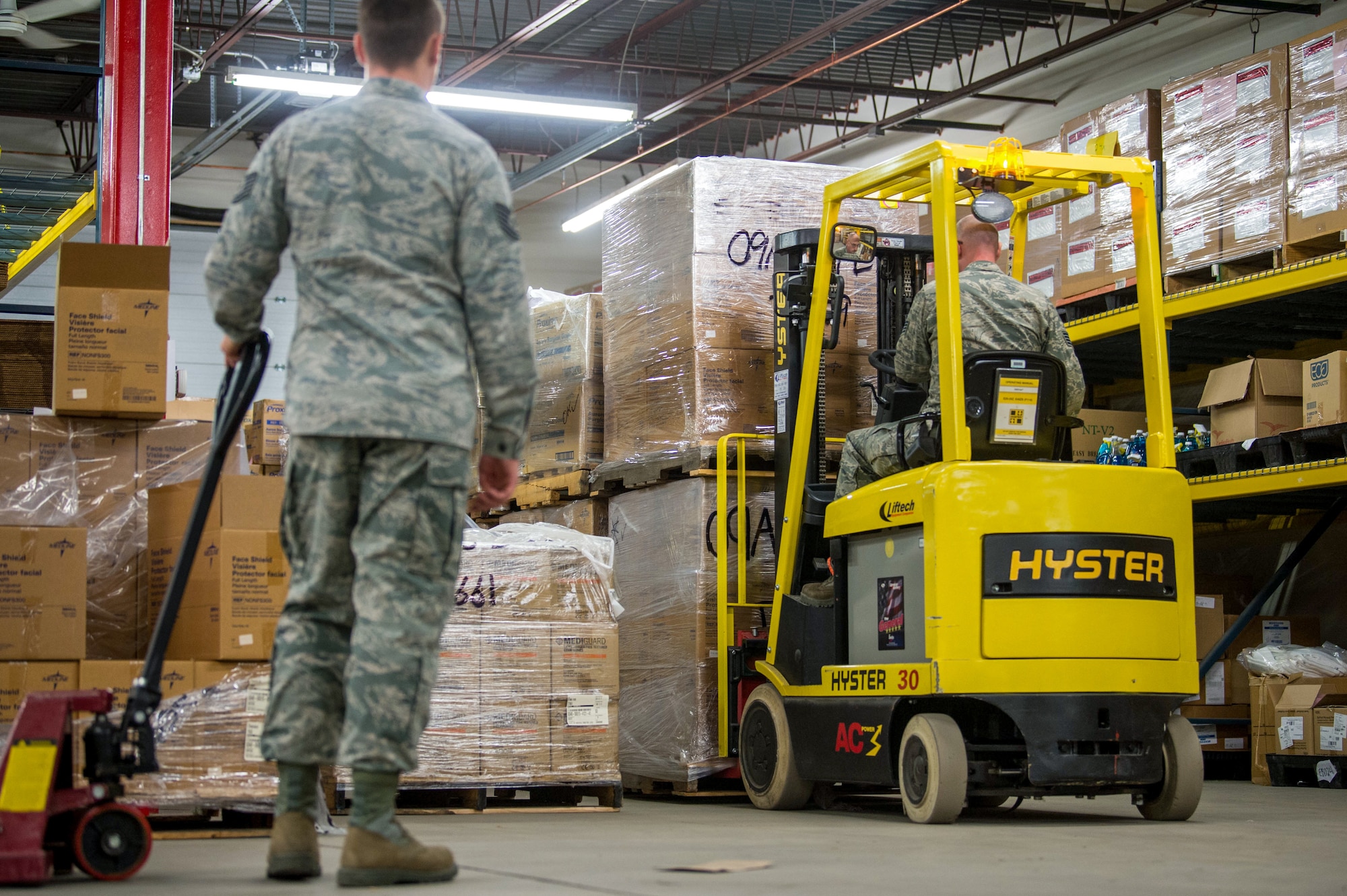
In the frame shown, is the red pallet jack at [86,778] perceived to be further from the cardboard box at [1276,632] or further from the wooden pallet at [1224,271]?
the cardboard box at [1276,632]

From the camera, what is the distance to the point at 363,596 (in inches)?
118

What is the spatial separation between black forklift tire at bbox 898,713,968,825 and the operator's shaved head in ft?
5.64

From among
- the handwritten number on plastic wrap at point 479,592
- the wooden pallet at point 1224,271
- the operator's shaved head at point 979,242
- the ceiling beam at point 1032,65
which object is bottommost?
the handwritten number on plastic wrap at point 479,592

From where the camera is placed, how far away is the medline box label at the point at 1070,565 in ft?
16.5

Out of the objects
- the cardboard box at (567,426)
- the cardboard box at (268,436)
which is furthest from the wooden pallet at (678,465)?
the cardboard box at (268,436)

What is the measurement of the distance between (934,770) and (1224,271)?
4.47 m

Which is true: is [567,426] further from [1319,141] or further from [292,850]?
[292,850]

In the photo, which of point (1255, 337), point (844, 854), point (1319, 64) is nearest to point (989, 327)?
point (844, 854)

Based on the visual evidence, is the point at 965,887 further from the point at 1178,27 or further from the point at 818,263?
the point at 1178,27

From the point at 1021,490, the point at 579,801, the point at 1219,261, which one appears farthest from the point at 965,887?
the point at 1219,261

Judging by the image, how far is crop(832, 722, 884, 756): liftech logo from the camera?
5.43 metres

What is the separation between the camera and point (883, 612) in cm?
549

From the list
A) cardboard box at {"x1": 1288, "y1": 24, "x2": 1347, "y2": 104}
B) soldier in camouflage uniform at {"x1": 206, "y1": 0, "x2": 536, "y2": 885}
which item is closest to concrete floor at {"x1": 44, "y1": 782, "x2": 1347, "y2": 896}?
soldier in camouflage uniform at {"x1": 206, "y1": 0, "x2": 536, "y2": 885}

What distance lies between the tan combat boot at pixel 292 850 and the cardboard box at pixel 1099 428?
680 cm
